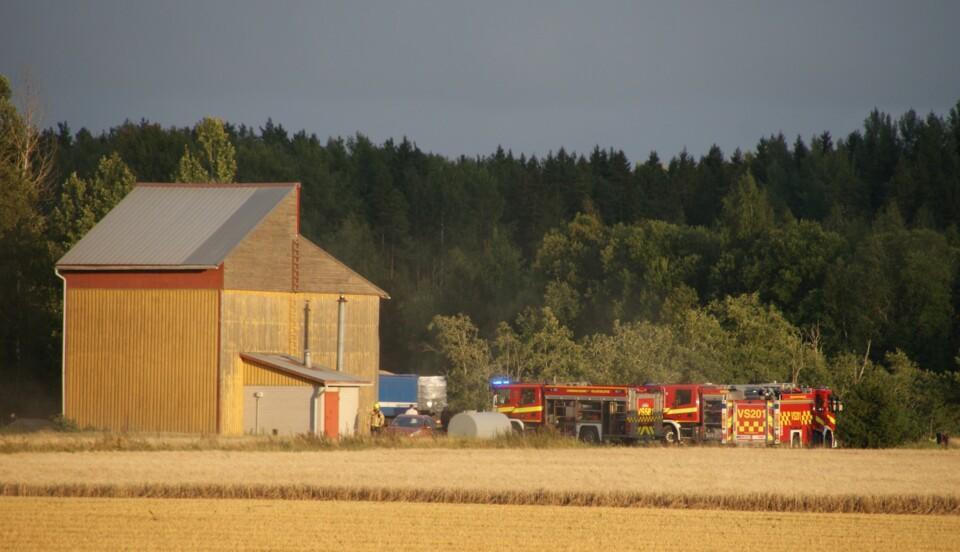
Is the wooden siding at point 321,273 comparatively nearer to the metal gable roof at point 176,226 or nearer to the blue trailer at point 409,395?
the metal gable roof at point 176,226

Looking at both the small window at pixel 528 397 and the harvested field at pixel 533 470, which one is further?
the small window at pixel 528 397

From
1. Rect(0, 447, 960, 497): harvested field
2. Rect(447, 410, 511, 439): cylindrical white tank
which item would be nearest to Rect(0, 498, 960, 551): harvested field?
Rect(0, 447, 960, 497): harvested field

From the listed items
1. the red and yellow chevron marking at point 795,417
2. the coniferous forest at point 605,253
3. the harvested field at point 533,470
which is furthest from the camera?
the coniferous forest at point 605,253

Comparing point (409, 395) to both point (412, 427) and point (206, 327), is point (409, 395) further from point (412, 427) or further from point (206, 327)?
point (412, 427)

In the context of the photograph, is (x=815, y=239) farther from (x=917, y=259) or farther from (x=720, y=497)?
(x=720, y=497)

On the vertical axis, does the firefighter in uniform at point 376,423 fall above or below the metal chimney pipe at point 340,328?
below

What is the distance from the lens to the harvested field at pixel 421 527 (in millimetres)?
23844

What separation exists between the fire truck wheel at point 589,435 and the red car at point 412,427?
16.9 feet

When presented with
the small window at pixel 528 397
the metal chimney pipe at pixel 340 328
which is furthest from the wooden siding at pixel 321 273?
the small window at pixel 528 397

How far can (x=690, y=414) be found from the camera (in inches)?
1949

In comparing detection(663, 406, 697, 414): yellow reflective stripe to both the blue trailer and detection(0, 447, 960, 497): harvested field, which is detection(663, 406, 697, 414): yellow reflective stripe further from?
the blue trailer

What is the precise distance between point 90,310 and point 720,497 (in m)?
32.2

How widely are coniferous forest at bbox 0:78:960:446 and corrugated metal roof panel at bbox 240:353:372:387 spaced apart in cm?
1220

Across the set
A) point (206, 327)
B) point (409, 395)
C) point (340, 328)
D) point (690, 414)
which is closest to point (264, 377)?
point (206, 327)
